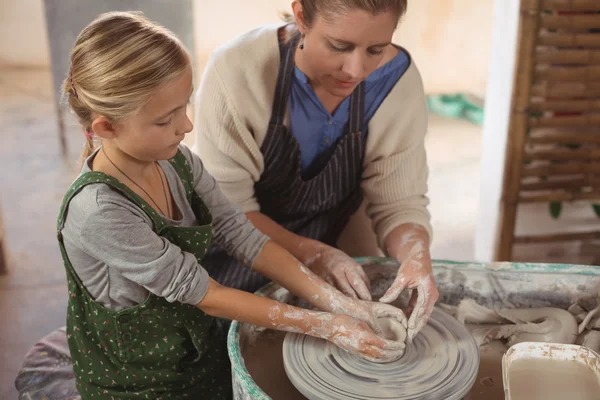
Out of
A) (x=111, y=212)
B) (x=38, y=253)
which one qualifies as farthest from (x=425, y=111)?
(x=38, y=253)

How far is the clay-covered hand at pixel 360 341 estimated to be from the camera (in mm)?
1461

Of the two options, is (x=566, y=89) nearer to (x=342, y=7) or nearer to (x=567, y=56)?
(x=567, y=56)

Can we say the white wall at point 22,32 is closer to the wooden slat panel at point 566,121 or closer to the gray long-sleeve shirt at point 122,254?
the wooden slat panel at point 566,121

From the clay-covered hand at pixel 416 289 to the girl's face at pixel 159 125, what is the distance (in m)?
0.65

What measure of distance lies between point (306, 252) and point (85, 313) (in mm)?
Answer: 627

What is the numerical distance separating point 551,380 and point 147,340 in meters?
0.93

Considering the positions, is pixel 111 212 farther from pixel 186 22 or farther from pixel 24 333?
pixel 186 22

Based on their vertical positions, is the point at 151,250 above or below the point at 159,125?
below

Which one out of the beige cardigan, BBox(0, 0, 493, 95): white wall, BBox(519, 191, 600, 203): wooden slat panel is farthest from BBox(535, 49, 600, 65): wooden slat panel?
BBox(0, 0, 493, 95): white wall

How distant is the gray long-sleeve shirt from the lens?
137 centimetres

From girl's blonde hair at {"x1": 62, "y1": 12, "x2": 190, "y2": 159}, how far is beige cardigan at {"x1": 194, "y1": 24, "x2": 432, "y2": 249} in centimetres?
45

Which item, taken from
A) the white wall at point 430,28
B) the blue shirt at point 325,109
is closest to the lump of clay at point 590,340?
the blue shirt at point 325,109

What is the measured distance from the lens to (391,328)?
5.24 ft

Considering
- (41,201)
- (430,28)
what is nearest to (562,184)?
(430,28)
